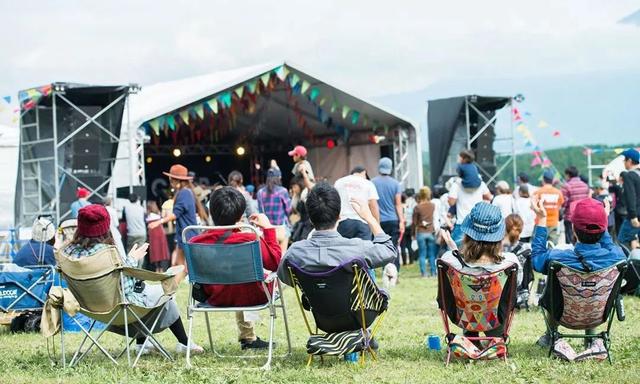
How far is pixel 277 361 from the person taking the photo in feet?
16.5

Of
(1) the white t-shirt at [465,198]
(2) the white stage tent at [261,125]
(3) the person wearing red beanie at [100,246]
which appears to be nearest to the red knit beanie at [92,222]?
(3) the person wearing red beanie at [100,246]

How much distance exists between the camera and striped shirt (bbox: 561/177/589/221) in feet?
39.4

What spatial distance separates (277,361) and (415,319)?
234 centimetres

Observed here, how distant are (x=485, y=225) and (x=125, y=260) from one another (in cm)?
193

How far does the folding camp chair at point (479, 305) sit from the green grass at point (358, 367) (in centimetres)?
8

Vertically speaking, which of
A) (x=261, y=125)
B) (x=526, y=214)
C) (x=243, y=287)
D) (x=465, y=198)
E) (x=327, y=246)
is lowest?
(x=243, y=287)

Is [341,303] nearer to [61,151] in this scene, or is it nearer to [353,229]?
[353,229]

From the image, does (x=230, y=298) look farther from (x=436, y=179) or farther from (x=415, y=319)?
(x=436, y=179)

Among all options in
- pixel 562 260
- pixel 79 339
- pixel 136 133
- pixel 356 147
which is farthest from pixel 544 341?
pixel 356 147

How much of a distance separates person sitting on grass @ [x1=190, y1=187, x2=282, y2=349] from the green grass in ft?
1.12

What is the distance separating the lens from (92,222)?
198 inches

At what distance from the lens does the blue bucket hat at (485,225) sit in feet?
15.6

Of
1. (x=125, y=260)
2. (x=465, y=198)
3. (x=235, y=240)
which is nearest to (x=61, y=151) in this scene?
(x=465, y=198)

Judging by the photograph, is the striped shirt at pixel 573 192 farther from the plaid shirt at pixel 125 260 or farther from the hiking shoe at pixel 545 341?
the plaid shirt at pixel 125 260
